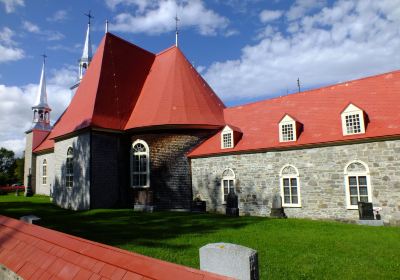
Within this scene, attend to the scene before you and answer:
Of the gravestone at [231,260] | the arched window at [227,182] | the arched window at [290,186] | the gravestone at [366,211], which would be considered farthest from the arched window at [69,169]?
the gravestone at [231,260]

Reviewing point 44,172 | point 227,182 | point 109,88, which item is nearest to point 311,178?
point 227,182

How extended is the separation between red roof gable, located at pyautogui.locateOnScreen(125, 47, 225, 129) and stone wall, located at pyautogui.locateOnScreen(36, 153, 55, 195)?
47.8 ft

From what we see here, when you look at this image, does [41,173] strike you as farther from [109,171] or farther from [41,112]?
[109,171]

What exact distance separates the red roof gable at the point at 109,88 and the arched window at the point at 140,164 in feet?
5.79

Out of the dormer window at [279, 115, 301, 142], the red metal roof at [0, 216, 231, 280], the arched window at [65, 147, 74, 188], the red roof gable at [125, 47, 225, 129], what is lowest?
the red metal roof at [0, 216, 231, 280]

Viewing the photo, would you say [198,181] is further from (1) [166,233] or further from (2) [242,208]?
(1) [166,233]

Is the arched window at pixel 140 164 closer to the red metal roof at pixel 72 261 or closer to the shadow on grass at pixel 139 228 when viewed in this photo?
the shadow on grass at pixel 139 228

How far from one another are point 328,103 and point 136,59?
14.8 m

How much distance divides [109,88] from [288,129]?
1228 cm

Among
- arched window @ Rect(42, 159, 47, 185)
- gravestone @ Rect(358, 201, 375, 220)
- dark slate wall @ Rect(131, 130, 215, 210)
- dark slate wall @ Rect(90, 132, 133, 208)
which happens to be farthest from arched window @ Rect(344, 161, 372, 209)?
arched window @ Rect(42, 159, 47, 185)

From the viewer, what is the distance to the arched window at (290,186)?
53.9 feet

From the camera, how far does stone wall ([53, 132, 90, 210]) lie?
18.5 meters

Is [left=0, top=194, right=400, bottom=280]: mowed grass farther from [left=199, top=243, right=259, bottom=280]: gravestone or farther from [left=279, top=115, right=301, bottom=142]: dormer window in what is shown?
[left=279, top=115, right=301, bottom=142]: dormer window

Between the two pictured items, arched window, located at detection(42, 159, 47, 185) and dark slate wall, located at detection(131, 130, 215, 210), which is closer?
dark slate wall, located at detection(131, 130, 215, 210)
